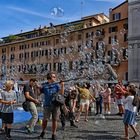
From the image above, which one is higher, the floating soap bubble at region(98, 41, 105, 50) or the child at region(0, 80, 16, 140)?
the floating soap bubble at region(98, 41, 105, 50)

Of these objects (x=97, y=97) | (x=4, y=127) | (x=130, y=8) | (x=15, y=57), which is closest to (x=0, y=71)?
(x=15, y=57)

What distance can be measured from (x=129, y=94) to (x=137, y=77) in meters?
41.8

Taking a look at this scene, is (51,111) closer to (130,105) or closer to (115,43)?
(130,105)

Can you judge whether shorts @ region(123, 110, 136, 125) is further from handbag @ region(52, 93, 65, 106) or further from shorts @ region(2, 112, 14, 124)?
shorts @ region(2, 112, 14, 124)

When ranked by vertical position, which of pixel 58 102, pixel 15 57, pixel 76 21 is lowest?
pixel 58 102

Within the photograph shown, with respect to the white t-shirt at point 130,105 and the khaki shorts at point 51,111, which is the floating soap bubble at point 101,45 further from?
the khaki shorts at point 51,111

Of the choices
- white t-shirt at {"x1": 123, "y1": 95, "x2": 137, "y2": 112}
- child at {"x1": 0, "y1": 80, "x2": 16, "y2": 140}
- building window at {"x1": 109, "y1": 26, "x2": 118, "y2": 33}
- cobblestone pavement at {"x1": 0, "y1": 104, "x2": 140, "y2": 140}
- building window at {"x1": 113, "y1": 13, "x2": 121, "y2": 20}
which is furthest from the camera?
building window at {"x1": 113, "y1": 13, "x2": 121, "y2": 20}

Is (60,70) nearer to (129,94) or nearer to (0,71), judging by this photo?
(0,71)

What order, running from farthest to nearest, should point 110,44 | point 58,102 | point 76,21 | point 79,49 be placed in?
point 76,21, point 79,49, point 110,44, point 58,102

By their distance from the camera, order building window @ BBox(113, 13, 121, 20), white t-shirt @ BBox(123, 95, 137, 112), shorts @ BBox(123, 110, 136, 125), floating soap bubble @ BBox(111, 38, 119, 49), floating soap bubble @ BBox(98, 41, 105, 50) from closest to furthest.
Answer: shorts @ BBox(123, 110, 136, 125) < white t-shirt @ BBox(123, 95, 137, 112) < floating soap bubble @ BBox(111, 38, 119, 49) < floating soap bubble @ BBox(98, 41, 105, 50) < building window @ BBox(113, 13, 121, 20)

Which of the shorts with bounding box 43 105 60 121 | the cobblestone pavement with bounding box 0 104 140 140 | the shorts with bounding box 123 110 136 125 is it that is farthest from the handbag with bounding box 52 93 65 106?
the shorts with bounding box 123 110 136 125

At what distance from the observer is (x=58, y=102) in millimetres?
10539

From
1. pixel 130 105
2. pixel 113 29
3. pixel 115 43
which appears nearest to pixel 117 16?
pixel 113 29

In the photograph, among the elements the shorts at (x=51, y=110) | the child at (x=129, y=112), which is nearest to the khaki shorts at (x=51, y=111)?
the shorts at (x=51, y=110)
